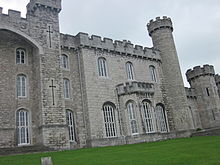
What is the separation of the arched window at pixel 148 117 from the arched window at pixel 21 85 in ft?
35.6

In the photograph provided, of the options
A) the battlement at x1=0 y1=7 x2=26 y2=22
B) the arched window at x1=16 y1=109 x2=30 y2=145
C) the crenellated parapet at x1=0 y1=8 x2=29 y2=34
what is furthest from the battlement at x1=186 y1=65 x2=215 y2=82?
the battlement at x1=0 y1=7 x2=26 y2=22

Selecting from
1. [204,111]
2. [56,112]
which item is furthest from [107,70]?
[204,111]

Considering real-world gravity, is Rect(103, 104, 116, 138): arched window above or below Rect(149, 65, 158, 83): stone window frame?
below

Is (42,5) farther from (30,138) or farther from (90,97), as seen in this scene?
(30,138)

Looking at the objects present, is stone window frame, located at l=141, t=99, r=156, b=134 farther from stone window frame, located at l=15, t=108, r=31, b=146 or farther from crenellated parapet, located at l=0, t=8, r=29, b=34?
crenellated parapet, located at l=0, t=8, r=29, b=34

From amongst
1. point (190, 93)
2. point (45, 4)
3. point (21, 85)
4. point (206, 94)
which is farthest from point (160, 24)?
point (21, 85)

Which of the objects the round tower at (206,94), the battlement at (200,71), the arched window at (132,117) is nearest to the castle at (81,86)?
the arched window at (132,117)

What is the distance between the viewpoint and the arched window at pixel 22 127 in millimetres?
19000

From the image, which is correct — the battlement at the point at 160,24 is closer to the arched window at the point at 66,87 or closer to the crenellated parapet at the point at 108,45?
the crenellated parapet at the point at 108,45

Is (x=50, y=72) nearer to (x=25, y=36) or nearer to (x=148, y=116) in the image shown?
(x=25, y=36)

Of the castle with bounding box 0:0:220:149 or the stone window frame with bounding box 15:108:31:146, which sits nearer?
the stone window frame with bounding box 15:108:31:146

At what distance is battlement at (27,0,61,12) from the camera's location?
21.2m

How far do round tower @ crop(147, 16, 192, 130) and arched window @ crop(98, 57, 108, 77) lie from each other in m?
7.75

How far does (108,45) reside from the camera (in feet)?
84.5
